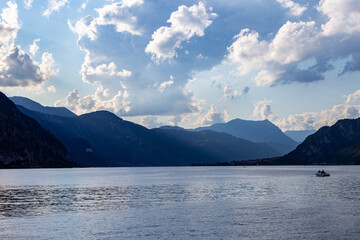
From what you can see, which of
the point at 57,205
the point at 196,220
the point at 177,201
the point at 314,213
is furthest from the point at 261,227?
the point at 57,205

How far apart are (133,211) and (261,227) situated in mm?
31834

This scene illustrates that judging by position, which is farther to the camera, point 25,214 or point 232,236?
point 25,214

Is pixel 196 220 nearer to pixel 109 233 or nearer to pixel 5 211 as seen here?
pixel 109 233

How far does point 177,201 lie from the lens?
4178 inches

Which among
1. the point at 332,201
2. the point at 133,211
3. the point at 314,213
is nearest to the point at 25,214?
the point at 133,211

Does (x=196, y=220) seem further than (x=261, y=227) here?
Yes

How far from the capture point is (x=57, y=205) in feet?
322

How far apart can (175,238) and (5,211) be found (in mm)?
47554

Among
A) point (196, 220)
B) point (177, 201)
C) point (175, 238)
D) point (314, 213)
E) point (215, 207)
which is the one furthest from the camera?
point (177, 201)

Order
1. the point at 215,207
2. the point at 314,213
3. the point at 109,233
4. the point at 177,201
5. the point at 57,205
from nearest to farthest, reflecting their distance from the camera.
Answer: the point at 109,233 → the point at 314,213 → the point at 215,207 → the point at 57,205 → the point at 177,201

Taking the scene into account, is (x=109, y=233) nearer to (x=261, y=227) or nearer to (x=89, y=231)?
(x=89, y=231)

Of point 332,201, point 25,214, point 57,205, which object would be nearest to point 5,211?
point 25,214

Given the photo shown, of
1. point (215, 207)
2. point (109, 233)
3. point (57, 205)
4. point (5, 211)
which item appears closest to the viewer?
point (109, 233)

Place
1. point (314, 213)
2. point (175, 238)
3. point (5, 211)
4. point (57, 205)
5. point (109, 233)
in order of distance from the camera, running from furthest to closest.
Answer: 1. point (57, 205)
2. point (5, 211)
3. point (314, 213)
4. point (109, 233)
5. point (175, 238)
